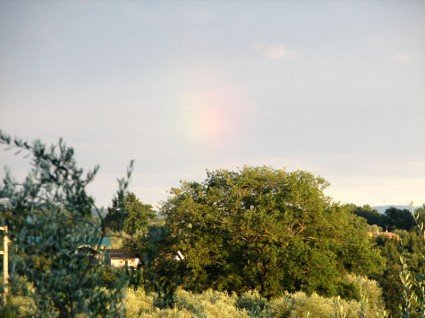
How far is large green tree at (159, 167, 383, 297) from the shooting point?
32219 mm

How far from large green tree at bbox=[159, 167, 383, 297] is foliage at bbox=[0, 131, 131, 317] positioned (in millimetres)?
25301

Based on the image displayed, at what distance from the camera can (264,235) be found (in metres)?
32.6

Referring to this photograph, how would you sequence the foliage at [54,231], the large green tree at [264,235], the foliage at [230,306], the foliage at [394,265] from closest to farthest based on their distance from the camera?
the foliage at [54,231] → the foliage at [230,306] → the large green tree at [264,235] → the foliage at [394,265]

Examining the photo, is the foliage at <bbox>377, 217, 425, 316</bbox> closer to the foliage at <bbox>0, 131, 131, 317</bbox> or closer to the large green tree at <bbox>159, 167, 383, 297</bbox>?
the large green tree at <bbox>159, 167, 383, 297</bbox>

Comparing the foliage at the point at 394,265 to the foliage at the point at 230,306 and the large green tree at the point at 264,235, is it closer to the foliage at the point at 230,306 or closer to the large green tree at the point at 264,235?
the large green tree at the point at 264,235

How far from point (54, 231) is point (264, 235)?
1089 inches

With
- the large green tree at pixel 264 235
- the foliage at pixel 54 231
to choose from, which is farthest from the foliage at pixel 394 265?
the foliage at pixel 54 231

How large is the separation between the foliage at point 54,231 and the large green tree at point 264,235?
25.3 meters

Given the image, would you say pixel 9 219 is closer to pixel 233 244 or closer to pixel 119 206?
pixel 119 206

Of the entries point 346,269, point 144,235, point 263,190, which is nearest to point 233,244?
point 263,190

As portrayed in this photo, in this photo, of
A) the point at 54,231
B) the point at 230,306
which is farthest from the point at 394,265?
the point at 54,231

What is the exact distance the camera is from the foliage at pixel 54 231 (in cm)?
565

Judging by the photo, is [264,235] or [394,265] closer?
[264,235]

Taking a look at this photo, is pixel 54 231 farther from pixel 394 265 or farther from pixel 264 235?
pixel 394 265
